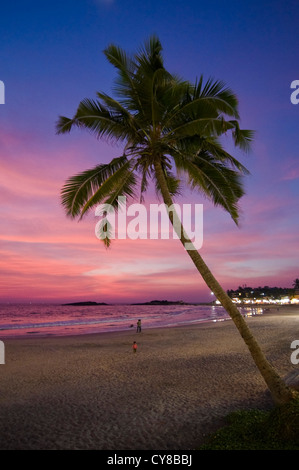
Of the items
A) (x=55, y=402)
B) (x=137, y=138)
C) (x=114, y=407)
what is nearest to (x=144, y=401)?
(x=114, y=407)

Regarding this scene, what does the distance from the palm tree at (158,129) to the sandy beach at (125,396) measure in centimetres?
469

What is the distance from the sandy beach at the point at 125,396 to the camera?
663 cm

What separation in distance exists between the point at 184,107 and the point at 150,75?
1148 millimetres

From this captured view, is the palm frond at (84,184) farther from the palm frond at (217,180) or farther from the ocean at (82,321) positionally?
the ocean at (82,321)

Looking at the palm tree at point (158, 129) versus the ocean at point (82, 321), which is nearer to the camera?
the palm tree at point (158, 129)

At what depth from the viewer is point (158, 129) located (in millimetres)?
8055

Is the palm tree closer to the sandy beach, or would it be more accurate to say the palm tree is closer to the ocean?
Answer: the sandy beach

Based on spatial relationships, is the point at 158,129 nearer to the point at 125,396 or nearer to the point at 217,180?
the point at 217,180

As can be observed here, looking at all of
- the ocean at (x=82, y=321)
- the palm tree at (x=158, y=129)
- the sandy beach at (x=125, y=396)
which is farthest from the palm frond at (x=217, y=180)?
the ocean at (x=82, y=321)

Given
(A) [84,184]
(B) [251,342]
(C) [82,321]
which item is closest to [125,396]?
(B) [251,342]

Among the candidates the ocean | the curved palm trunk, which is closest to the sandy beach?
the curved palm trunk

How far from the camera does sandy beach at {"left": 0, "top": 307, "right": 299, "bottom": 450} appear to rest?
6633 mm

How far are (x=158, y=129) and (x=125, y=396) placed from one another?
26.9 feet
